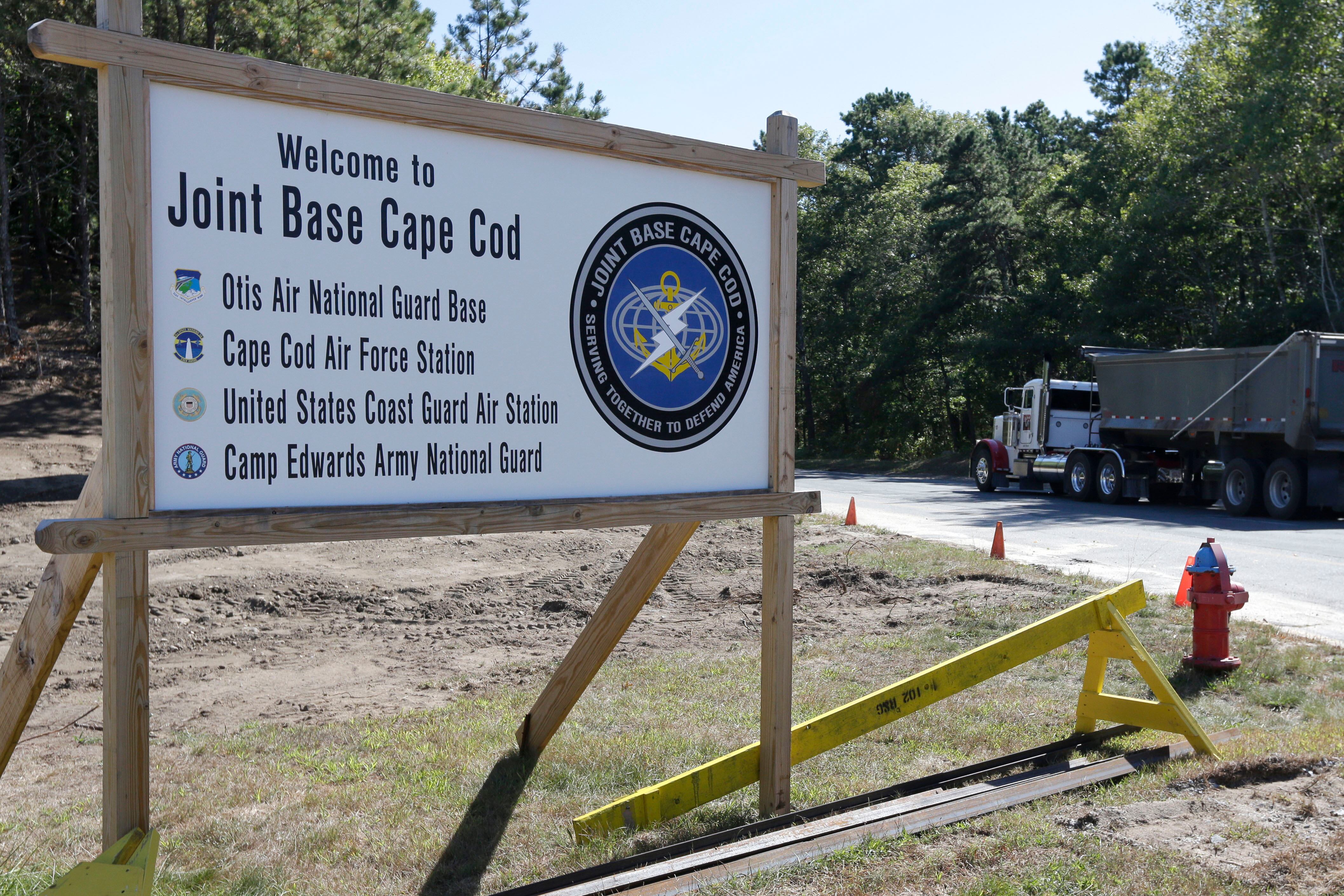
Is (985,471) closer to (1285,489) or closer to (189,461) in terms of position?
(1285,489)

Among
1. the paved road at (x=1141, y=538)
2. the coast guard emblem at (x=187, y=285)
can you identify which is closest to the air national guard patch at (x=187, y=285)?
the coast guard emblem at (x=187, y=285)

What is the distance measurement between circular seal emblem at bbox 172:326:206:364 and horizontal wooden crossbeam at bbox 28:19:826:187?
2.43 feet

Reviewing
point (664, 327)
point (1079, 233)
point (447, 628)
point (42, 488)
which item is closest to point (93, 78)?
point (42, 488)

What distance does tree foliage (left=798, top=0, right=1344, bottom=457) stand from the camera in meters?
28.3

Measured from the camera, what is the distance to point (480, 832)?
445 centimetres

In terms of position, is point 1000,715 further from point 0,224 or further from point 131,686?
point 0,224

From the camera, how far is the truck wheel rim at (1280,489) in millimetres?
18359

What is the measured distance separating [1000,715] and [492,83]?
2632 centimetres

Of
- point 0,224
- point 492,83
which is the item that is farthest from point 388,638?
point 492,83

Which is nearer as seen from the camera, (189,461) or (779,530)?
(189,461)

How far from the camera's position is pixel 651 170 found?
4176 millimetres

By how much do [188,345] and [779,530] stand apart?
2.48 m

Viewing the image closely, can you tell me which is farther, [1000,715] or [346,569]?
[346,569]

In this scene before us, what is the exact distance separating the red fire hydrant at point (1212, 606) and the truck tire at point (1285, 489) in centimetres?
1298
